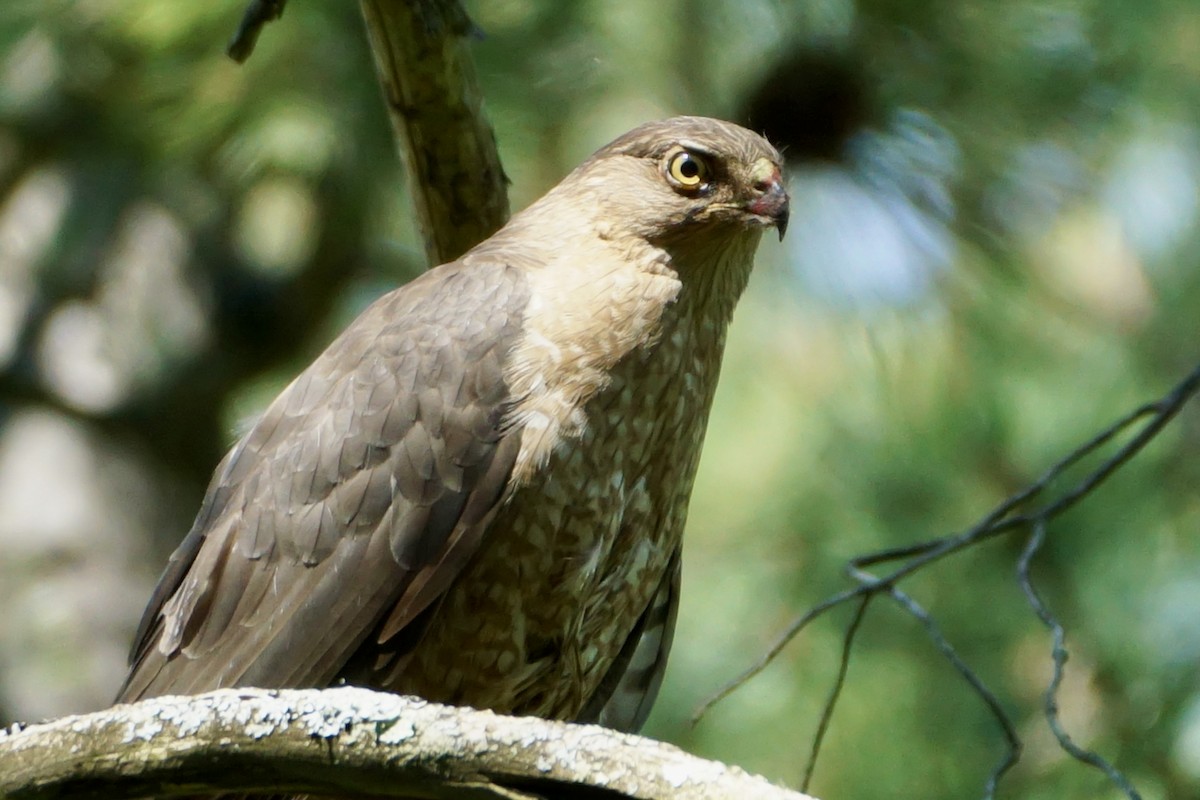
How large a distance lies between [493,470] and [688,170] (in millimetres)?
872

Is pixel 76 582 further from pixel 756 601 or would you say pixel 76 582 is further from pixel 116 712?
pixel 116 712

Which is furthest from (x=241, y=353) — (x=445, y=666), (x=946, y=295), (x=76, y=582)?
(x=445, y=666)

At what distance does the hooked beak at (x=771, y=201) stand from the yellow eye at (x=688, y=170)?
4.8 inches

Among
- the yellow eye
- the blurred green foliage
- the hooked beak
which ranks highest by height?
the yellow eye

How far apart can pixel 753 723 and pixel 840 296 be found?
1504 mm

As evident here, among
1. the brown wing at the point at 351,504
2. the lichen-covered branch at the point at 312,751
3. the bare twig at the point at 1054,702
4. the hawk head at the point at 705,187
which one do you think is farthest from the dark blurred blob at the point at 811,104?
the lichen-covered branch at the point at 312,751

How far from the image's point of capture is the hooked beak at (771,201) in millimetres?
3193

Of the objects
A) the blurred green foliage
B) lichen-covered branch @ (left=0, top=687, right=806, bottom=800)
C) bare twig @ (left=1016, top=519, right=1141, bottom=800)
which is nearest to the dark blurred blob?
the blurred green foliage

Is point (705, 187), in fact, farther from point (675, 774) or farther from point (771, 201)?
point (675, 774)

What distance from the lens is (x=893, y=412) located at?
5.19 meters

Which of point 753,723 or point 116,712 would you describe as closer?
point 116,712

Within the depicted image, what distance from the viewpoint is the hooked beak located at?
319 centimetres

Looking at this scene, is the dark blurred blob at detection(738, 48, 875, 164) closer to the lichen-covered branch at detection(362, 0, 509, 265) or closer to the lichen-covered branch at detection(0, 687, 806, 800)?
the lichen-covered branch at detection(362, 0, 509, 265)

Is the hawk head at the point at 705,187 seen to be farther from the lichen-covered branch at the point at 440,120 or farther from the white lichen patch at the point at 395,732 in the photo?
the white lichen patch at the point at 395,732
